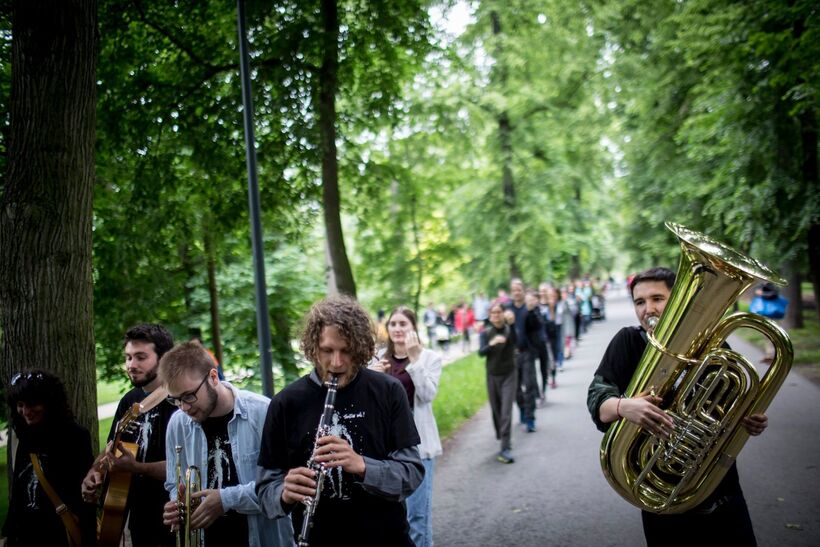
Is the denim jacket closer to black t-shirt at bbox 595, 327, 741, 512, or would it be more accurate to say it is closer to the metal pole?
black t-shirt at bbox 595, 327, 741, 512

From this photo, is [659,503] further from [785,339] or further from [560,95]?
[560,95]

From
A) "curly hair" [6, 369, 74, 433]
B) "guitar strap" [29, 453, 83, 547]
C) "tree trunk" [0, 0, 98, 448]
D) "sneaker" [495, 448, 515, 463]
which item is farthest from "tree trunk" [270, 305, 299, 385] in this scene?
"guitar strap" [29, 453, 83, 547]

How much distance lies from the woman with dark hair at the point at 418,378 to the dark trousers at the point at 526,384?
4304mm

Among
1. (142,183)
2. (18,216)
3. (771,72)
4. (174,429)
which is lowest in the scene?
(174,429)

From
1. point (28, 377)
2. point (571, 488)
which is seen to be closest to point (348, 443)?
point (28, 377)

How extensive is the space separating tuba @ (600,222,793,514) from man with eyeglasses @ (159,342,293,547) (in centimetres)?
179

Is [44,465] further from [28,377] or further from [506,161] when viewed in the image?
[506,161]

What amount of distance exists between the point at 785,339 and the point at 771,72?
33.0 feet

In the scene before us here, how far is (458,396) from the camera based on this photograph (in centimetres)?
1160

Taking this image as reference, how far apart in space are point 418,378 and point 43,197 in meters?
2.78

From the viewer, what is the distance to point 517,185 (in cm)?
2117

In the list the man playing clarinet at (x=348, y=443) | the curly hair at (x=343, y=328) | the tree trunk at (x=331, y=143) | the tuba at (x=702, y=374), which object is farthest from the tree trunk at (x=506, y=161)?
the man playing clarinet at (x=348, y=443)

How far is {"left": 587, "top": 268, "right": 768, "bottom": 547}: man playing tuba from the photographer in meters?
2.74

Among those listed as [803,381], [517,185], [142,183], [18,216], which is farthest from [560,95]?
[18,216]
